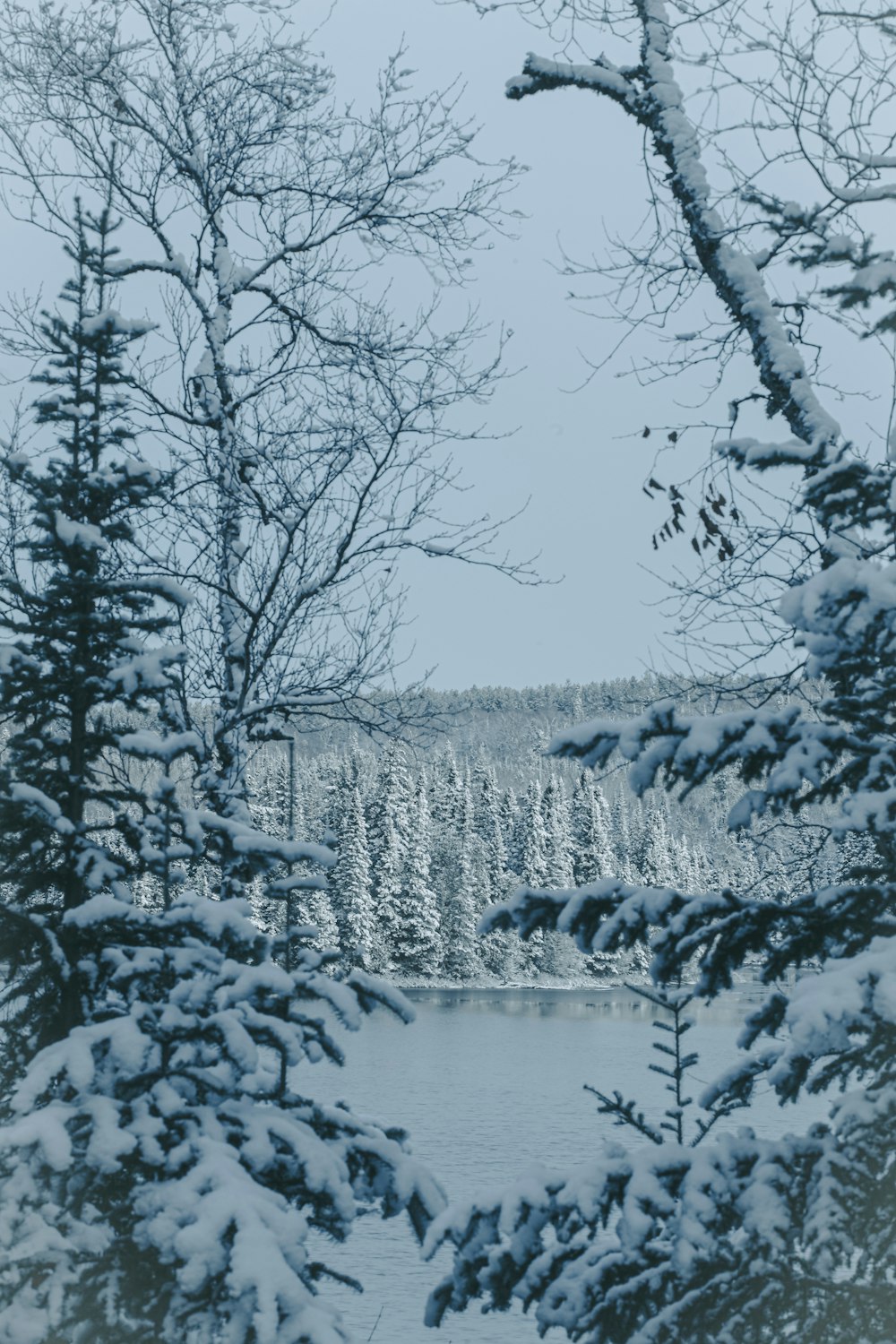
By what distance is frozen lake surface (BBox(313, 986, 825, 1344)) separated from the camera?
2195 cm

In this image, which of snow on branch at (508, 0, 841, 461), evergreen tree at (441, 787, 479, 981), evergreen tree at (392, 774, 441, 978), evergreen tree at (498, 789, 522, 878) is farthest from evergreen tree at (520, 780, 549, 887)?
snow on branch at (508, 0, 841, 461)

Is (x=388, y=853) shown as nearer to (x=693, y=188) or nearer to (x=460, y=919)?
(x=460, y=919)

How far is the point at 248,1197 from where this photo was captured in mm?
3391

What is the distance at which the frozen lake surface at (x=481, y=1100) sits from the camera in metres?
22.0

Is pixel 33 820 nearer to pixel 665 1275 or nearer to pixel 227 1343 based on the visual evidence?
pixel 227 1343

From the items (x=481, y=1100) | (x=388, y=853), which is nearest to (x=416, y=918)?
(x=388, y=853)

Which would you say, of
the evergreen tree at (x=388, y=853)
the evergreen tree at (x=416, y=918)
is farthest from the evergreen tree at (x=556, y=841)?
the evergreen tree at (x=388, y=853)

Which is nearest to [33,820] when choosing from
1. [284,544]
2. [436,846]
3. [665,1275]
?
[665,1275]

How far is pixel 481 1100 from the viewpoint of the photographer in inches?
1503

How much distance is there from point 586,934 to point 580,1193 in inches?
29.5

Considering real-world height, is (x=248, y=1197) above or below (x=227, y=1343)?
above

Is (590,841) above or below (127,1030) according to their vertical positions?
below

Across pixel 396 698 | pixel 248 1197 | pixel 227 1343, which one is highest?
pixel 396 698

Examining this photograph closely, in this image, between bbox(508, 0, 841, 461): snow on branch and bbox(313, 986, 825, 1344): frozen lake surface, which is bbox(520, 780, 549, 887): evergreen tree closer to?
bbox(313, 986, 825, 1344): frozen lake surface
